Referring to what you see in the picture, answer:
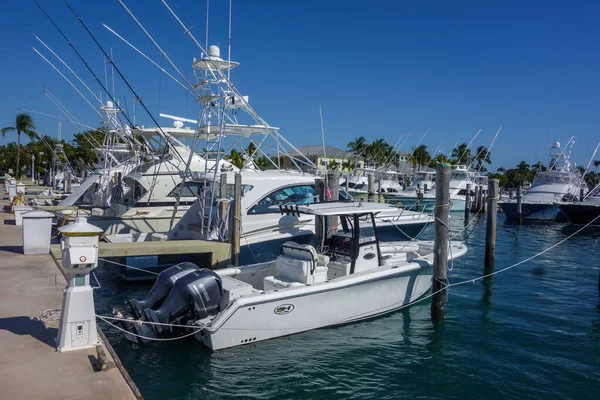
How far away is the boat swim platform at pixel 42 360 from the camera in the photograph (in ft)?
15.7

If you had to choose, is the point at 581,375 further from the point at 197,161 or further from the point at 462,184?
the point at 462,184

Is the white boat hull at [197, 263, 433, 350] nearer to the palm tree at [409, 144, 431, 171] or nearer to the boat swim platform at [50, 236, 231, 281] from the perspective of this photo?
the boat swim platform at [50, 236, 231, 281]

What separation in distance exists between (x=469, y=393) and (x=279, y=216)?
6.52 metres

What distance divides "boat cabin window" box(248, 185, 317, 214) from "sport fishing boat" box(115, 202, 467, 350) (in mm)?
2018

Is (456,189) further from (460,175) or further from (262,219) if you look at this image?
(262,219)

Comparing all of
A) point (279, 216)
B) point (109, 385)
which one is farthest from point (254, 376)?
point (279, 216)

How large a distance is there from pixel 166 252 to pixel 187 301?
3.20 metres

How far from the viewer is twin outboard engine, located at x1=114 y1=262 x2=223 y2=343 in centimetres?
757

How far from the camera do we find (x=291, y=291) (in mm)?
8211

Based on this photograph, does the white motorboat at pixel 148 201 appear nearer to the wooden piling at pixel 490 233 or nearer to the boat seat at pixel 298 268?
the boat seat at pixel 298 268

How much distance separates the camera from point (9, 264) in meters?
9.88

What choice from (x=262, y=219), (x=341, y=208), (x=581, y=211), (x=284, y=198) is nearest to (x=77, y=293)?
(x=341, y=208)

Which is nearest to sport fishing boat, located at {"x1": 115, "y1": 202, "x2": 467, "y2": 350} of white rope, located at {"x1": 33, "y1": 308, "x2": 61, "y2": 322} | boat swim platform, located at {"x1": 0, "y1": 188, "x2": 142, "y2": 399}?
white rope, located at {"x1": 33, "y1": 308, "x2": 61, "y2": 322}

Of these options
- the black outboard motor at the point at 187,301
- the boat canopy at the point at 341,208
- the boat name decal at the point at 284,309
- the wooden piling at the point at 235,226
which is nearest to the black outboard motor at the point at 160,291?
the black outboard motor at the point at 187,301
